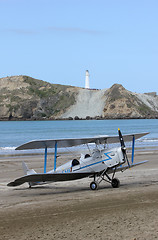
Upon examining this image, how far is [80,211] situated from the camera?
964 cm

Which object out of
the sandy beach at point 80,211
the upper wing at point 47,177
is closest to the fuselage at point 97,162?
the upper wing at point 47,177

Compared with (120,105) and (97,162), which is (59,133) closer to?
(97,162)

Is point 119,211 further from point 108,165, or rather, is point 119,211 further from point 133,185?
point 133,185

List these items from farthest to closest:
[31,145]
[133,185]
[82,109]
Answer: [82,109]
[133,185]
[31,145]

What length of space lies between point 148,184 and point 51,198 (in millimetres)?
4093

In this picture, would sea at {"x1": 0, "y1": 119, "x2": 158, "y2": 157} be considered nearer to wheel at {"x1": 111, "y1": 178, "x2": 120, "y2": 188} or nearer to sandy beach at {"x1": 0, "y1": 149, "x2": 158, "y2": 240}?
Answer: sandy beach at {"x1": 0, "y1": 149, "x2": 158, "y2": 240}

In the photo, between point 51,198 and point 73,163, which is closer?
point 51,198

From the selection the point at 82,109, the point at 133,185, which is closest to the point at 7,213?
the point at 133,185

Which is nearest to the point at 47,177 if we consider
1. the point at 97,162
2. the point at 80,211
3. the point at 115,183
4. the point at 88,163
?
the point at 88,163

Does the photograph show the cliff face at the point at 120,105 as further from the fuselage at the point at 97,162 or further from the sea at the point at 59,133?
the fuselage at the point at 97,162

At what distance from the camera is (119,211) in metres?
9.47

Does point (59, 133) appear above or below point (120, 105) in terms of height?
below

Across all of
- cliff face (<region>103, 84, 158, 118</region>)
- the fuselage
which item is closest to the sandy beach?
the fuselage

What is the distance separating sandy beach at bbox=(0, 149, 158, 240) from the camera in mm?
7797
